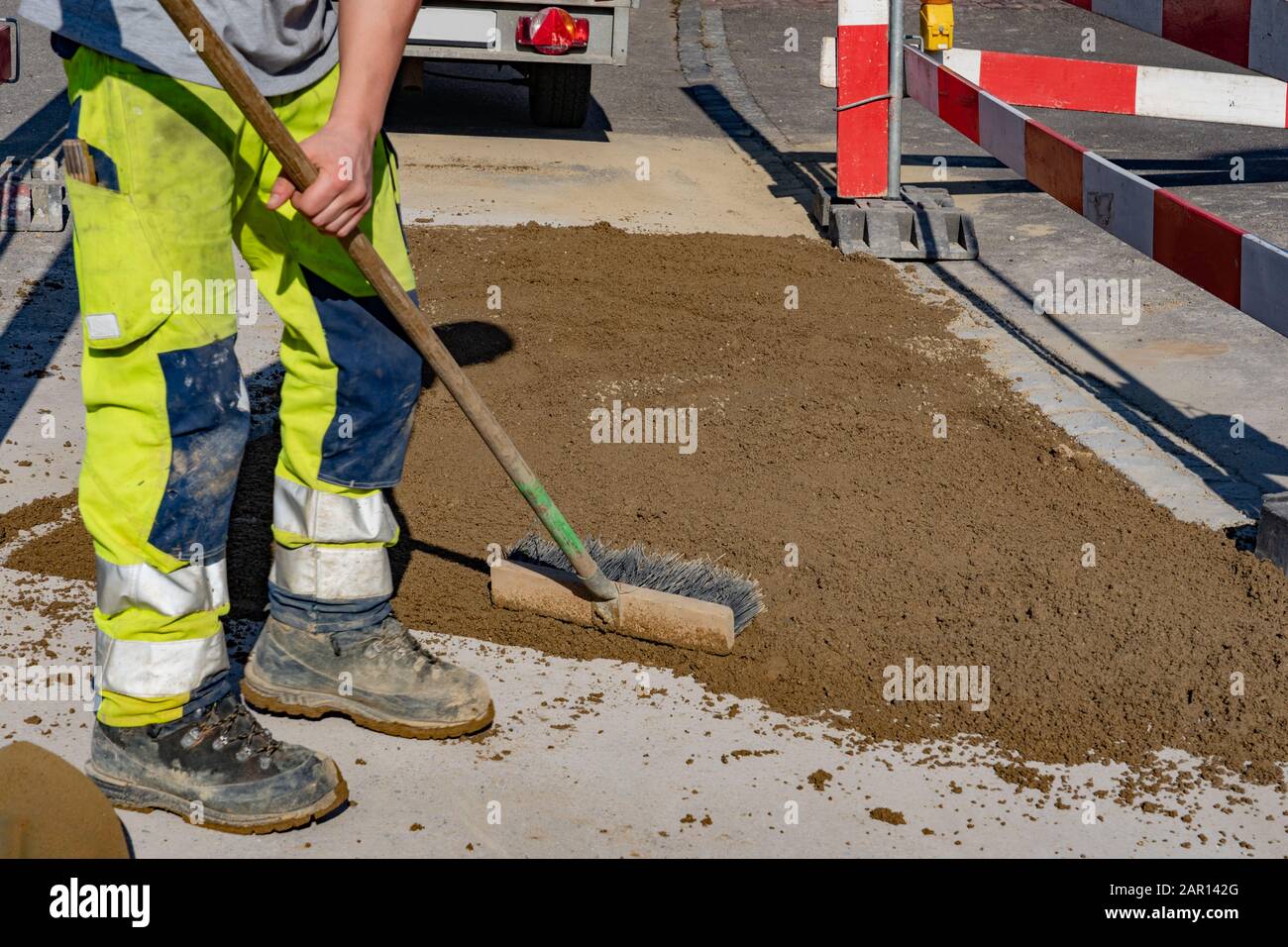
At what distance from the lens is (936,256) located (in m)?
6.61

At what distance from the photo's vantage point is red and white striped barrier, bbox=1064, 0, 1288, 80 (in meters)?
5.45

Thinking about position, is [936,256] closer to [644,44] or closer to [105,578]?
[105,578]

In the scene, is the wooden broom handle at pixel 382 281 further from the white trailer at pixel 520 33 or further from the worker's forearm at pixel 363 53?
the white trailer at pixel 520 33

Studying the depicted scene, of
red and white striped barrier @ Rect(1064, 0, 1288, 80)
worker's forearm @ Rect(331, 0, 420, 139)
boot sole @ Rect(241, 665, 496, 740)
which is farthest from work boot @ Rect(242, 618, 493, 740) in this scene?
red and white striped barrier @ Rect(1064, 0, 1288, 80)

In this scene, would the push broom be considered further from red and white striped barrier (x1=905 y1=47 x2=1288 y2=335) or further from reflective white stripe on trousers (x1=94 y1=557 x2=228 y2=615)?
red and white striped barrier (x1=905 y1=47 x2=1288 y2=335)

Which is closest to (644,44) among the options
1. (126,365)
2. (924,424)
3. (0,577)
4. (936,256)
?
(936,256)

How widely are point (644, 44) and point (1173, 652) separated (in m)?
9.01

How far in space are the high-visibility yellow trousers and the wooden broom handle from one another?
0.45ft

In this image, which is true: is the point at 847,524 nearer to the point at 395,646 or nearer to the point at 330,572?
the point at 395,646

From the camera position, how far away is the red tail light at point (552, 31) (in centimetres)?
778

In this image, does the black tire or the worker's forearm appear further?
the black tire

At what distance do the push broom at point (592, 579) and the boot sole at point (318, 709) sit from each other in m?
0.43

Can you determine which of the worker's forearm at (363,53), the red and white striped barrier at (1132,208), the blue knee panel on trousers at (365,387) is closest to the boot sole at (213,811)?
the blue knee panel on trousers at (365,387)

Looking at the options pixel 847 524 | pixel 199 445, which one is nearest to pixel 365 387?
pixel 199 445
